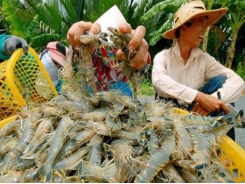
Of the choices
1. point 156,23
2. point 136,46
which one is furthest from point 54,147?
point 156,23

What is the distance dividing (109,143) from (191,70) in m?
1.79

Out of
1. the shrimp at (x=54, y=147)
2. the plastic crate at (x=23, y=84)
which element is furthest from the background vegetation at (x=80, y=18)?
the shrimp at (x=54, y=147)

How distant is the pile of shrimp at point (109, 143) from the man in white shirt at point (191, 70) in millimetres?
922

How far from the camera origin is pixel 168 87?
10.3 feet

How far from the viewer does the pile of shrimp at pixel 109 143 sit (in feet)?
5.38

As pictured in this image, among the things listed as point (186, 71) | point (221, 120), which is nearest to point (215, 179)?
point (221, 120)

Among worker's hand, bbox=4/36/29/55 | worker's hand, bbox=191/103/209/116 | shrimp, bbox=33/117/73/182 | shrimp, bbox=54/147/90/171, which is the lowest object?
worker's hand, bbox=191/103/209/116

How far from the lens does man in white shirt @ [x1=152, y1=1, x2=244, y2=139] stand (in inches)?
122

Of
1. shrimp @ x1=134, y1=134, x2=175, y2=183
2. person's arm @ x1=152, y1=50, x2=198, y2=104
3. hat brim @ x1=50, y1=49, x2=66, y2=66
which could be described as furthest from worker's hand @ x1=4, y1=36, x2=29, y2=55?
shrimp @ x1=134, y1=134, x2=175, y2=183

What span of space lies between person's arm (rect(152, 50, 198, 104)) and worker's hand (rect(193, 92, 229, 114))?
8cm

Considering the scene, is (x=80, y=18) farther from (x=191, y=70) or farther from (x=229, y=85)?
(x=229, y=85)

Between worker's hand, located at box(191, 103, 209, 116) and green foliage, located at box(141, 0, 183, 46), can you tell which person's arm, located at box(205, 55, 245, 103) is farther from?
green foliage, located at box(141, 0, 183, 46)

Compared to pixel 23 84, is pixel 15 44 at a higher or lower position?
higher

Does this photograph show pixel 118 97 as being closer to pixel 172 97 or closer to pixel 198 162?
pixel 198 162
